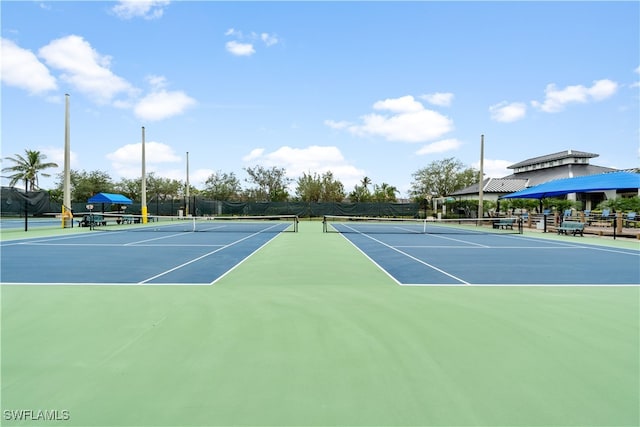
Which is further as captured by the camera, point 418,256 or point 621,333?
point 418,256

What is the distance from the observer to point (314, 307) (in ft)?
15.3

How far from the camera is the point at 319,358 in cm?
312

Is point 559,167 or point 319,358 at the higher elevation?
point 559,167

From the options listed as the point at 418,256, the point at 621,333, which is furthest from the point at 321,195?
the point at 621,333

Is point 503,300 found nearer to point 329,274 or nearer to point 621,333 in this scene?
point 621,333

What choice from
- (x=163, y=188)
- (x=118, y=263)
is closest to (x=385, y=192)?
(x=163, y=188)

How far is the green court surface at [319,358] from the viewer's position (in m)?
2.35

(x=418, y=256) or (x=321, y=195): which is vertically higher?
(x=321, y=195)

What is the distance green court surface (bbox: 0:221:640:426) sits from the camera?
7.70ft

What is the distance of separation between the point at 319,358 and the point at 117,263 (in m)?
6.62

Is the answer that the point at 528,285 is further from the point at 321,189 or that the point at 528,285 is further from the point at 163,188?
the point at 163,188

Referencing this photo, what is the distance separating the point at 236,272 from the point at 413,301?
3522 mm

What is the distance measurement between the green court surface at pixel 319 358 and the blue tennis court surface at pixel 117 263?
0.93 m

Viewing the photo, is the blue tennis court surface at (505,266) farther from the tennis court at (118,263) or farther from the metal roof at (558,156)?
the metal roof at (558,156)
